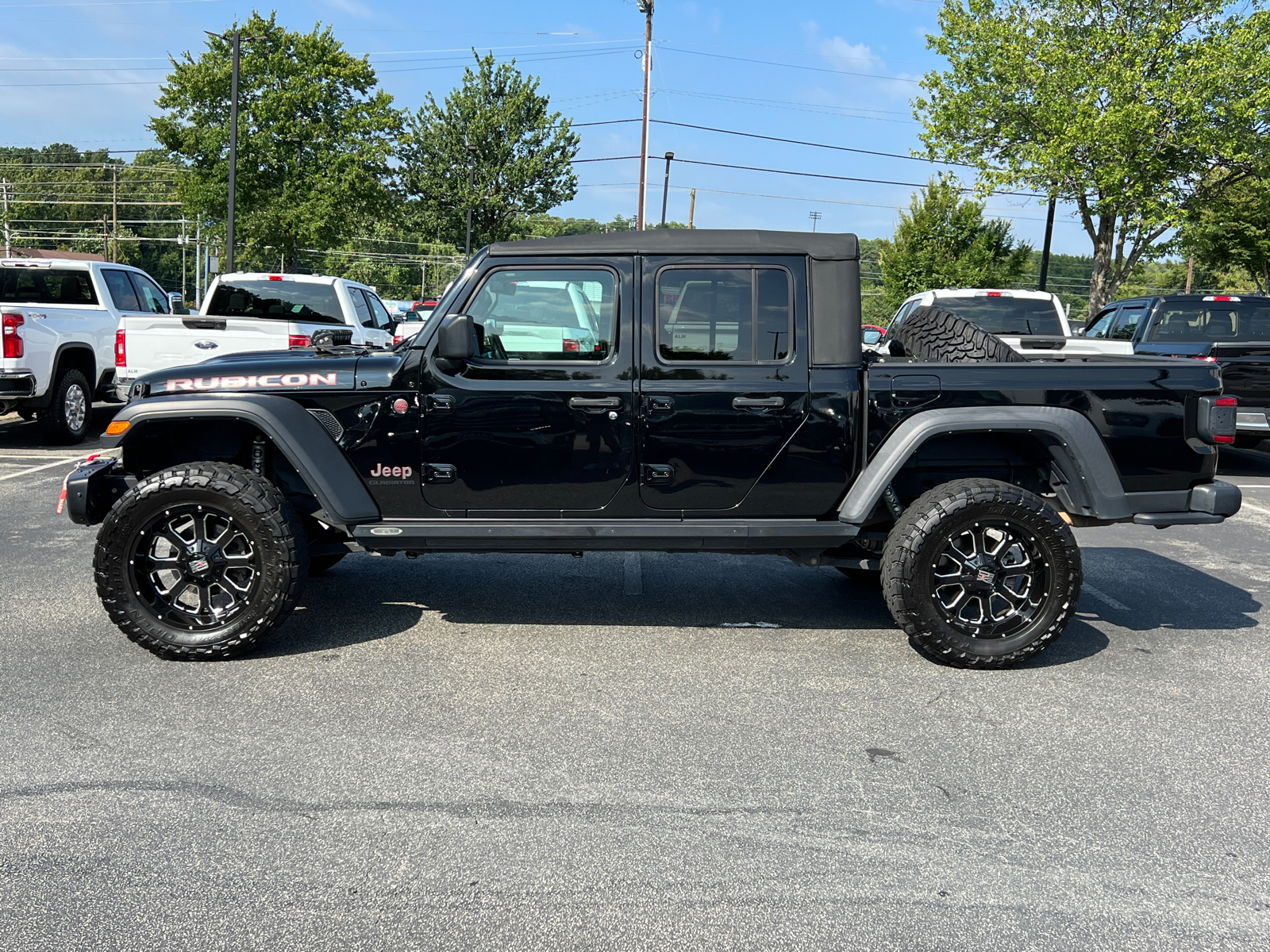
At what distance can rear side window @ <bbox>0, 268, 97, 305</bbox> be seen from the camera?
11.9 m

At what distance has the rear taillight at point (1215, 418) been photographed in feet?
15.5

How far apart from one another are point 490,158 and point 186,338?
41.3 m

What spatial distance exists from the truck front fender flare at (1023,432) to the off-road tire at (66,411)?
10.1m

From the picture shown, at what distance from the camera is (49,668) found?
449 centimetres

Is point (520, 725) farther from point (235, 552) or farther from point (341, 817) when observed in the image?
point (235, 552)

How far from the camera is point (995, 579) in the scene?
465 centimetres

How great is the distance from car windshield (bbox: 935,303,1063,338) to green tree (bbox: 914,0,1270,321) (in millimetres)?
15013

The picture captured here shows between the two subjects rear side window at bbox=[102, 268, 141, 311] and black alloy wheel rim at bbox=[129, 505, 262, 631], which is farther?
rear side window at bbox=[102, 268, 141, 311]

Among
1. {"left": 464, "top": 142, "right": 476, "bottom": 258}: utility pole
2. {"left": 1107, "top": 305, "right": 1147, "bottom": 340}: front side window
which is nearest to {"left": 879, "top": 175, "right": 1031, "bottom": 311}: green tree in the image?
{"left": 464, "top": 142, "right": 476, "bottom": 258}: utility pole

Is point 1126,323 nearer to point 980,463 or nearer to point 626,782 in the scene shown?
point 980,463

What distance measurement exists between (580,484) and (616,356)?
0.63 metres

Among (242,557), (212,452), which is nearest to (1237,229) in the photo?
(212,452)

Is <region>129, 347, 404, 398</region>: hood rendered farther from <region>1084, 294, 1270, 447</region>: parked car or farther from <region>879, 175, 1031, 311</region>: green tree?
<region>879, 175, 1031, 311</region>: green tree

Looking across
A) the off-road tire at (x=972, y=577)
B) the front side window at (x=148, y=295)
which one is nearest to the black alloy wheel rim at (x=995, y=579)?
the off-road tire at (x=972, y=577)
